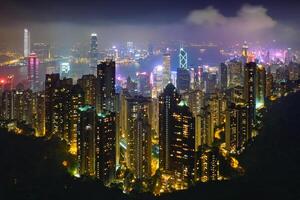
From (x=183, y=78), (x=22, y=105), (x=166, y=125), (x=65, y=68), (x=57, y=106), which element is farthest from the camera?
(x=183, y=78)

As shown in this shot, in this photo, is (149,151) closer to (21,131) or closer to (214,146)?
(214,146)

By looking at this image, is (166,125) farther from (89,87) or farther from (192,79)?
(192,79)

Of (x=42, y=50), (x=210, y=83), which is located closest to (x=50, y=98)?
(x=42, y=50)

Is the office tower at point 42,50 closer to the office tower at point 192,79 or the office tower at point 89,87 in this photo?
the office tower at point 89,87

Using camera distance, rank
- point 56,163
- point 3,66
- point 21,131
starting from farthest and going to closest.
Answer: point 3,66 < point 21,131 < point 56,163

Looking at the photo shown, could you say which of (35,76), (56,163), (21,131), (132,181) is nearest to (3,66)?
(35,76)

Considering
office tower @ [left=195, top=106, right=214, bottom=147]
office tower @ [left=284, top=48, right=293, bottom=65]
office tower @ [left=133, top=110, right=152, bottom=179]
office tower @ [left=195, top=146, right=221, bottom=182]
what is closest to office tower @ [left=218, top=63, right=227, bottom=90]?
office tower @ [left=284, top=48, right=293, bottom=65]
